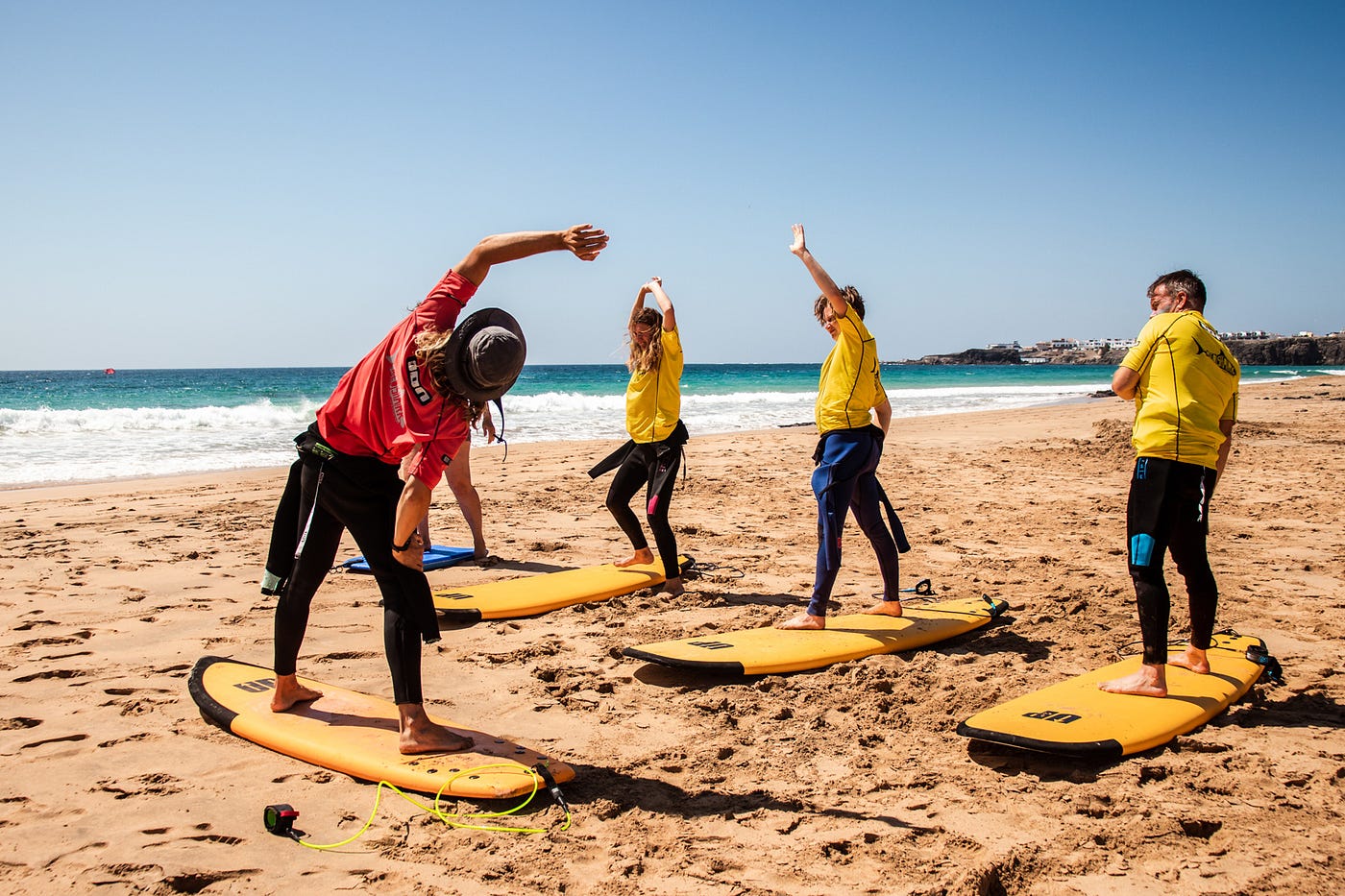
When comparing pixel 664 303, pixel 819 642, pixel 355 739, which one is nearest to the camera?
pixel 355 739

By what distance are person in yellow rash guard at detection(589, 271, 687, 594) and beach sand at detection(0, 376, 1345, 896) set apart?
0.60 meters

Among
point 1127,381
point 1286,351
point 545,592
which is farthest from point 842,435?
point 1286,351

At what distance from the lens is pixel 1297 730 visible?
354cm

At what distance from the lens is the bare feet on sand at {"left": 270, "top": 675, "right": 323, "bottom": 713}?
3.77m

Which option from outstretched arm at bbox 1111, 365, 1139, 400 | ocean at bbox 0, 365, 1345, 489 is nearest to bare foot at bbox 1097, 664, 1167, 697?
outstretched arm at bbox 1111, 365, 1139, 400

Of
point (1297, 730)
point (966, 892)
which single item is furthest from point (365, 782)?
point (1297, 730)

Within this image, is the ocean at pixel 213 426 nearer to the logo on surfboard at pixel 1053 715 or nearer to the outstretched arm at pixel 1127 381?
the logo on surfboard at pixel 1053 715

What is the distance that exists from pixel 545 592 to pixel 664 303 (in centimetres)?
220

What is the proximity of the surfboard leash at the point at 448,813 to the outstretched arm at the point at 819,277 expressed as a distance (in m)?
2.91

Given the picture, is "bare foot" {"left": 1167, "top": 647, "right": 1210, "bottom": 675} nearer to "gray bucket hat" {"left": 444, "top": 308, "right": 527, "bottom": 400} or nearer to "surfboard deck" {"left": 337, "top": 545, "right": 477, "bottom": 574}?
"gray bucket hat" {"left": 444, "top": 308, "right": 527, "bottom": 400}

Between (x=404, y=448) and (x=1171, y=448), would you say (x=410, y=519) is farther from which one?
(x=1171, y=448)

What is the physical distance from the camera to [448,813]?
9.92 feet

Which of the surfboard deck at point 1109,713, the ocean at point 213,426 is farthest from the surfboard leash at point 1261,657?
the ocean at point 213,426

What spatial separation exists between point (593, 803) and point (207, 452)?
15470mm
